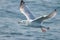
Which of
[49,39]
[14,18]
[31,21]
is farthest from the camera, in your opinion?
[14,18]

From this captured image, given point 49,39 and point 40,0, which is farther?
point 40,0

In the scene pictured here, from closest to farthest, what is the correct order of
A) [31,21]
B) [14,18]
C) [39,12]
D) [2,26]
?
1. [31,21]
2. [2,26]
3. [14,18]
4. [39,12]

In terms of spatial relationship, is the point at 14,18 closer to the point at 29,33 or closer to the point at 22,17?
the point at 22,17

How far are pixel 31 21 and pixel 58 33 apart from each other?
2162mm

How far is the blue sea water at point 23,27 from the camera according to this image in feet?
39.0

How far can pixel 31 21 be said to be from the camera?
34.0 ft

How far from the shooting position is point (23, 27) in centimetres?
1287

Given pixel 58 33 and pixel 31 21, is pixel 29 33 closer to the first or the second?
pixel 58 33

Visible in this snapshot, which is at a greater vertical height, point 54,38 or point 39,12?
point 39,12

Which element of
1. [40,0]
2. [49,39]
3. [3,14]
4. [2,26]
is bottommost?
[49,39]

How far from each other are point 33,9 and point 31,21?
5.72 meters

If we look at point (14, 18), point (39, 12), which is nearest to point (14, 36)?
point (14, 18)

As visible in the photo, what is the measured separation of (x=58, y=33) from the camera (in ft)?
40.1

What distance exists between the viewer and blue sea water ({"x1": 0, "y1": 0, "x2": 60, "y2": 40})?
11898 mm
